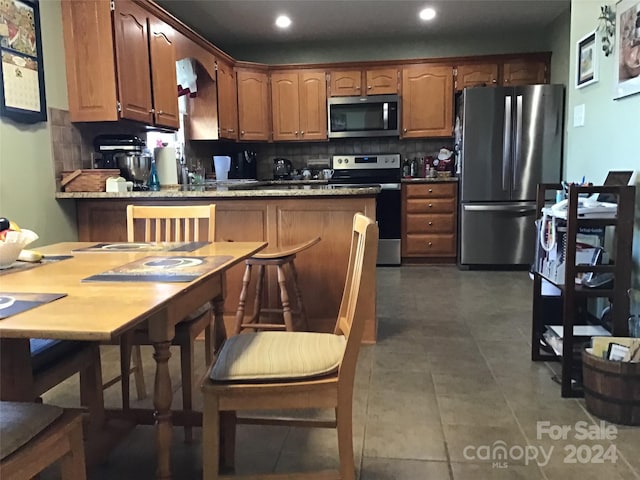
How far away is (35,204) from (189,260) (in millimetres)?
1613

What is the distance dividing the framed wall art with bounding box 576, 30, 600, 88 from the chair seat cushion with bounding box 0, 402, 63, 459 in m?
2.81

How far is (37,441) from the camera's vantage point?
A: 1.07 metres

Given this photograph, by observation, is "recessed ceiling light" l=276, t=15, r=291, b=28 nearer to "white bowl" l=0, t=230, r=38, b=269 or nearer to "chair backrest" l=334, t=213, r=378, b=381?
"white bowl" l=0, t=230, r=38, b=269

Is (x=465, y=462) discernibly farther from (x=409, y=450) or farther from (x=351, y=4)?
(x=351, y=4)

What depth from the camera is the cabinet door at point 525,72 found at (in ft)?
17.4

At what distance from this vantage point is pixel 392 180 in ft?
18.0

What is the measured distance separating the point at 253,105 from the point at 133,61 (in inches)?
94.5

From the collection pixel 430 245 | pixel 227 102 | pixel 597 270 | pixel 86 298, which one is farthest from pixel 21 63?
pixel 430 245

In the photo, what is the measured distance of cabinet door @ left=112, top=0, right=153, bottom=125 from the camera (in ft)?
10.0

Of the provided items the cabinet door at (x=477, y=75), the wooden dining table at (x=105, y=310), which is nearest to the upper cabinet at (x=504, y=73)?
the cabinet door at (x=477, y=75)

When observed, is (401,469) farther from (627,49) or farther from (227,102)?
(227,102)

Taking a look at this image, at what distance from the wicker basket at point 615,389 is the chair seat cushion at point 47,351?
188 centimetres

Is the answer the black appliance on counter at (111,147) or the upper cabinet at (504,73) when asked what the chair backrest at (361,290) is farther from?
the upper cabinet at (504,73)

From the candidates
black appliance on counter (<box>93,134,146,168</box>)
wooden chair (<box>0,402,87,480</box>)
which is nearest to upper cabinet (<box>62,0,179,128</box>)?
black appliance on counter (<box>93,134,146,168</box>)
